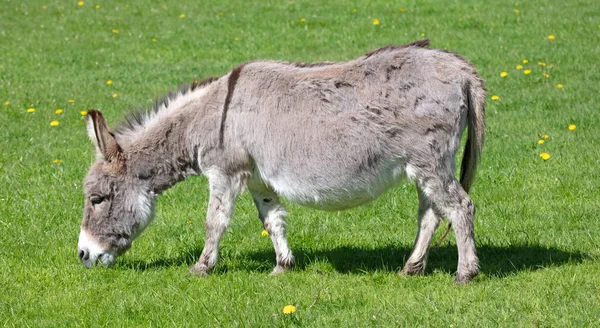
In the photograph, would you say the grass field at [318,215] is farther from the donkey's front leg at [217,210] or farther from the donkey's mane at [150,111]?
the donkey's mane at [150,111]

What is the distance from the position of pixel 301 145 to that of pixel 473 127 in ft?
4.01

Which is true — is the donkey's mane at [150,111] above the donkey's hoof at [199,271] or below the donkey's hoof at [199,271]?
above

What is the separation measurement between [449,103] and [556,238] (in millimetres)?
1617

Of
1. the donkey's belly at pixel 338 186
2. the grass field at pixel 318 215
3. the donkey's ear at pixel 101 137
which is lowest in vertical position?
the grass field at pixel 318 215

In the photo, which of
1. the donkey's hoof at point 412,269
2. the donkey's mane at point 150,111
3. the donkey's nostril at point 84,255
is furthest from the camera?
the donkey's mane at point 150,111

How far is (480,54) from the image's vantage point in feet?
43.1

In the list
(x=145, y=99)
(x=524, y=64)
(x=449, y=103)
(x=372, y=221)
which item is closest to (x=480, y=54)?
(x=524, y=64)

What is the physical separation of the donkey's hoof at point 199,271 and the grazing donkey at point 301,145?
23mm

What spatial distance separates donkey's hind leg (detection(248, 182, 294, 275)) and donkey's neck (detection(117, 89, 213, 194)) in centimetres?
51

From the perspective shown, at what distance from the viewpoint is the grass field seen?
5.35m

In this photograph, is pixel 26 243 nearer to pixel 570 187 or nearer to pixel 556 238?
pixel 556 238

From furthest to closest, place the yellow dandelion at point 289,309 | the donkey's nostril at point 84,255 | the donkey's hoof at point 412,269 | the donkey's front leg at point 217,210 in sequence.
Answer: the donkey's nostril at point 84,255 < the donkey's front leg at point 217,210 < the donkey's hoof at point 412,269 < the yellow dandelion at point 289,309

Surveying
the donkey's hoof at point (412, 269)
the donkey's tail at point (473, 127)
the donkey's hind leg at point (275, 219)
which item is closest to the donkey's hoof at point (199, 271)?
the donkey's hind leg at point (275, 219)

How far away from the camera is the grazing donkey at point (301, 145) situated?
5.79m
